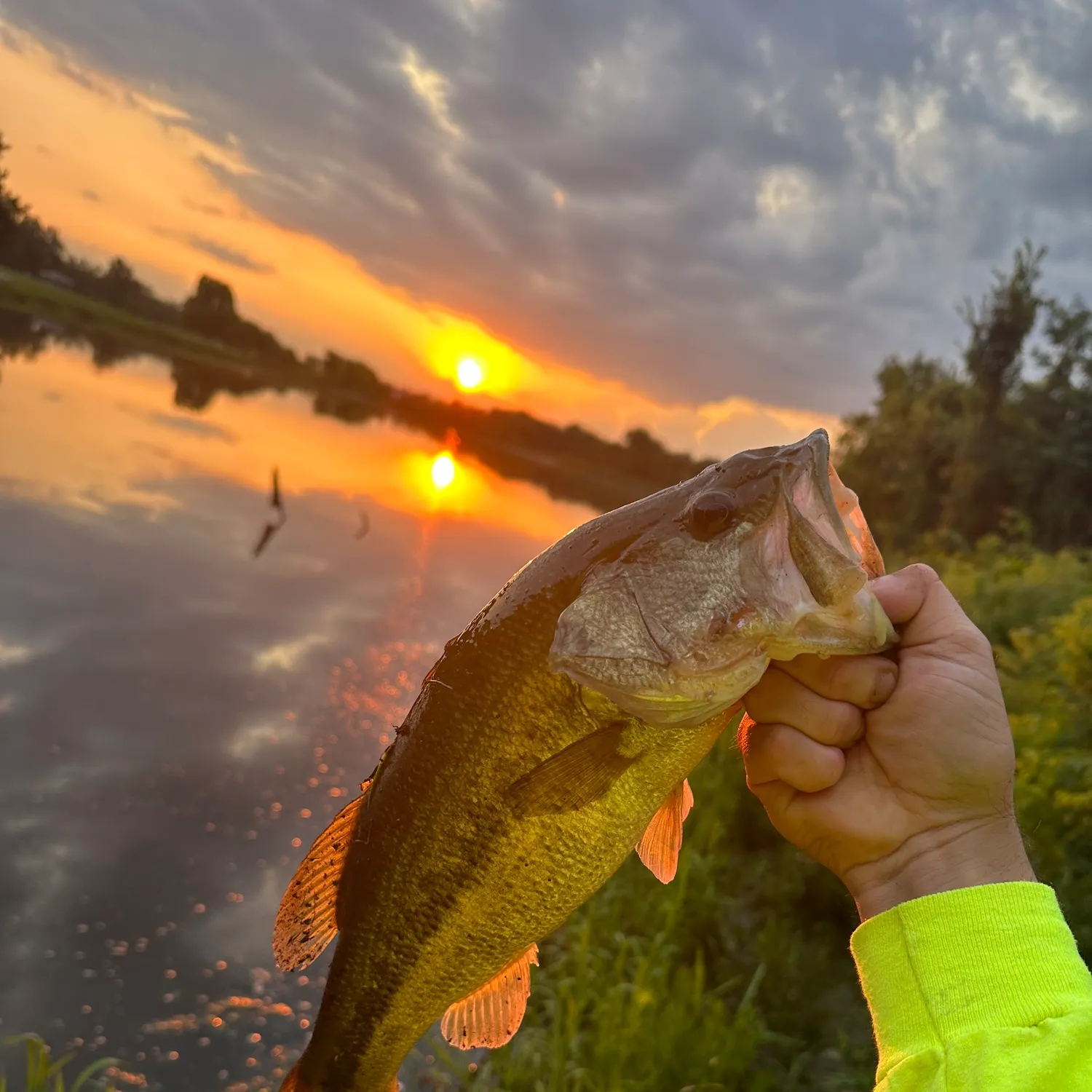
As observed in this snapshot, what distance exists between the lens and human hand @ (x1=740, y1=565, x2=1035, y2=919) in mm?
1813

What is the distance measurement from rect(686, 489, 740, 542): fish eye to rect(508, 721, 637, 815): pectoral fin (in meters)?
0.52

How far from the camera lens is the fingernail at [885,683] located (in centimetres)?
186

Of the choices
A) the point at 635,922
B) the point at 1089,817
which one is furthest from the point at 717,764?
the point at 1089,817

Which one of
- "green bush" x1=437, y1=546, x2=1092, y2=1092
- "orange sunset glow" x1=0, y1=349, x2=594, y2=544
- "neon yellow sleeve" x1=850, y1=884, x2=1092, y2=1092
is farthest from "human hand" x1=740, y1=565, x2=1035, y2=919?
"orange sunset glow" x1=0, y1=349, x2=594, y2=544

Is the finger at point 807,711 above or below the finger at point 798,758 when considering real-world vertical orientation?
above

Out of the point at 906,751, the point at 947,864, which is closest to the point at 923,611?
the point at 906,751

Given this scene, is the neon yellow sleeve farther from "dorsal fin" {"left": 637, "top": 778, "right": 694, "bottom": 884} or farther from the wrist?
"dorsal fin" {"left": 637, "top": 778, "right": 694, "bottom": 884}

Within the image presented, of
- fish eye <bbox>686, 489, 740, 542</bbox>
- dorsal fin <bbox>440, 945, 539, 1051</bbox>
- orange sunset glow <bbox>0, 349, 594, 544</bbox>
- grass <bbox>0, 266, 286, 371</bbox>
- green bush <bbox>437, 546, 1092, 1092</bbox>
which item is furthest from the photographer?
grass <bbox>0, 266, 286, 371</bbox>

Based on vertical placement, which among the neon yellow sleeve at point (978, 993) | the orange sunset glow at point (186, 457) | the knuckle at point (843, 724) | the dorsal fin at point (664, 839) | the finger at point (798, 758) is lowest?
the orange sunset glow at point (186, 457)

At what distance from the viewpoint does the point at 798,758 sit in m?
1.92

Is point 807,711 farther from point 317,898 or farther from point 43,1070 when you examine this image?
point 43,1070

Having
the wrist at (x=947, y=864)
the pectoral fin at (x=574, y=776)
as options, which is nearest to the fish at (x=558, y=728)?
the pectoral fin at (x=574, y=776)

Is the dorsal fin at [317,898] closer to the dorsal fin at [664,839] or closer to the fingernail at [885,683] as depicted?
the dorsal fin at [664,839]

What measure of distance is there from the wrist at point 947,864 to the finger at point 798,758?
0.24m
